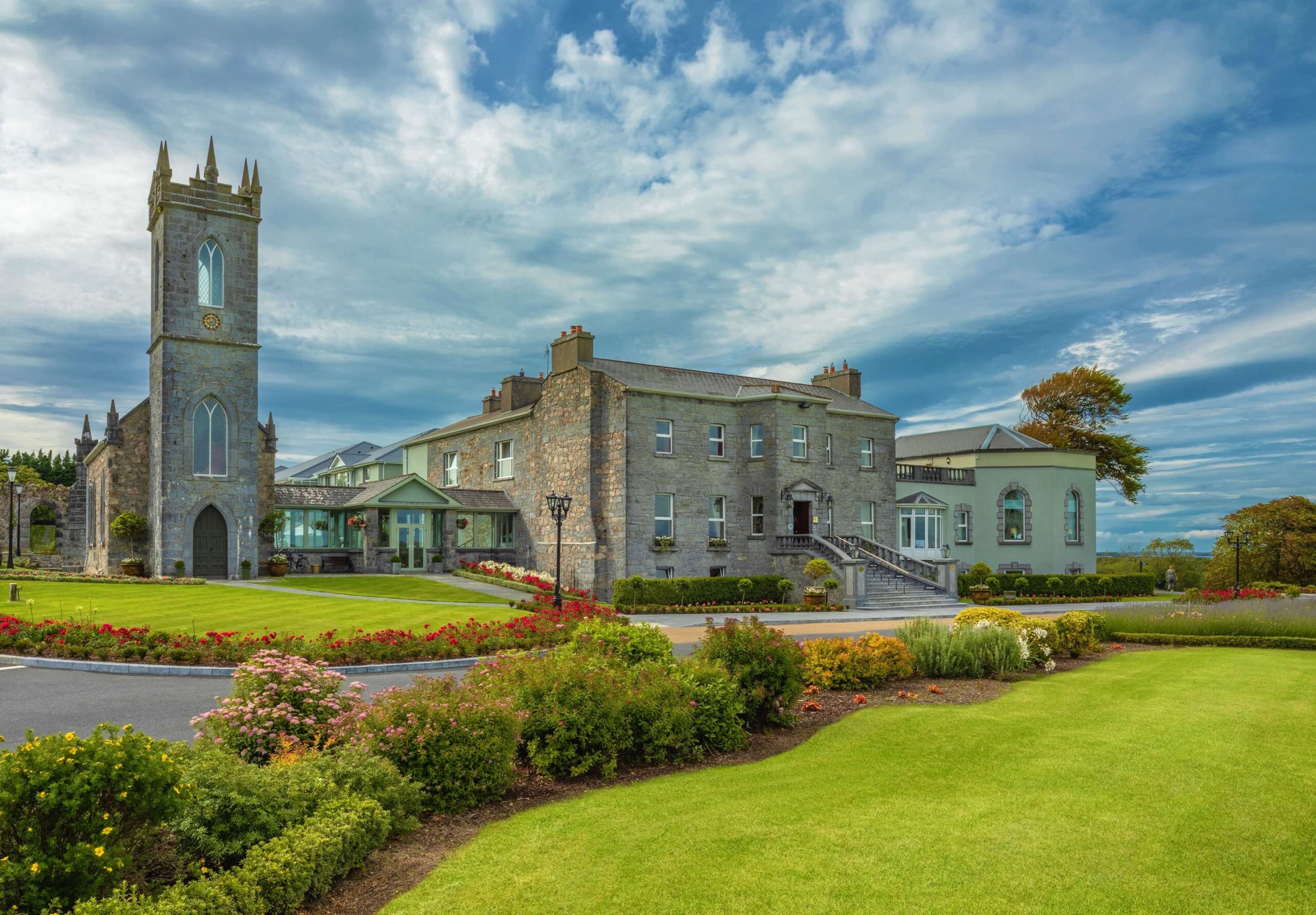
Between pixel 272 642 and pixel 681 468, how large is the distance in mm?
21868

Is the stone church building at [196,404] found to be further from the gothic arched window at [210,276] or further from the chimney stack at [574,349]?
the chimney stack at [574,349]

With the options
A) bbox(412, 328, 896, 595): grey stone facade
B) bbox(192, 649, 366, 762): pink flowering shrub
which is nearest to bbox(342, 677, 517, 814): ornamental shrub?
bbox(192, 649, 366, 762): pink flowering shrub

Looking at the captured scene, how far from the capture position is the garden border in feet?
49.2

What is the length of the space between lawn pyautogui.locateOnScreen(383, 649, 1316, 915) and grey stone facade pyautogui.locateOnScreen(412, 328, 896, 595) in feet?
77.6

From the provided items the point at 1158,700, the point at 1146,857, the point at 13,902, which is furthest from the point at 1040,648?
the point at 13,902

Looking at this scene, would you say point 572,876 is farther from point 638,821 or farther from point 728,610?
point 728,610

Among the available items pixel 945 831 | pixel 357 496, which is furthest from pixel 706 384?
pixel 945 831

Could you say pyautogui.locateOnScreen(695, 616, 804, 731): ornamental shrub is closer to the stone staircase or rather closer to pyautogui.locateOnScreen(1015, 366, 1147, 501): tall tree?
the stone staircase

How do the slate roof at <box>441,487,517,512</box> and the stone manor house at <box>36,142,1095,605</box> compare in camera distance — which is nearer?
the stone manor house at <box>36,142,1095,605</box>

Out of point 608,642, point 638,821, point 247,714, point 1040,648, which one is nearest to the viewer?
point 638,821

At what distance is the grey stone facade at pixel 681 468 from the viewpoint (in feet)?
111

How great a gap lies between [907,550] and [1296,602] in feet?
63.0

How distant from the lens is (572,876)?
20.1 feet

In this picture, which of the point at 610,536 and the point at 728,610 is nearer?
the point at 728,610
